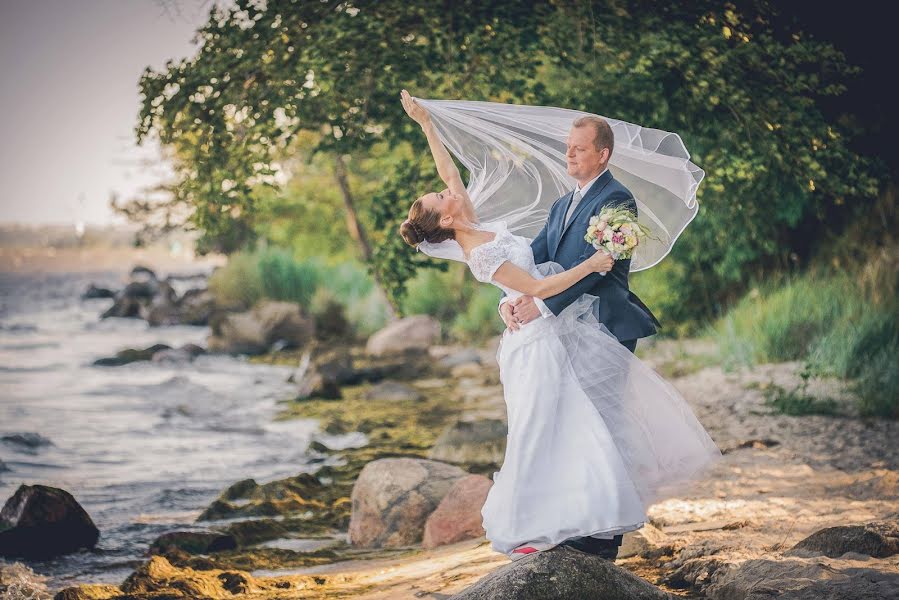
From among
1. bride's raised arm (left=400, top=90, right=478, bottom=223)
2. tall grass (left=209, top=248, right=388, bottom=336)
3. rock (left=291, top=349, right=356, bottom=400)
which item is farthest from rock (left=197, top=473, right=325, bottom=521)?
tall grass (left=209, top=248, right=388, bottom=336)

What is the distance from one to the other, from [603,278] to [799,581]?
1.86 m

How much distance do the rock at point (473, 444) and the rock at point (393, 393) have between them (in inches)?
184

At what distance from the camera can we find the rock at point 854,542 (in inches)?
193

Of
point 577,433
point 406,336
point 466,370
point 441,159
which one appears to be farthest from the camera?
point 406,336

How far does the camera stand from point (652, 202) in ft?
17.4

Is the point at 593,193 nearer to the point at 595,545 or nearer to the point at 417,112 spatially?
the point at 417,112

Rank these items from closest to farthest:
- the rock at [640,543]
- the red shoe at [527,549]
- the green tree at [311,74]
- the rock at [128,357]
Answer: the red shoe at [527,549] → the rock at [640,543] → the green tree at [311,74] → the rock at [128,357]

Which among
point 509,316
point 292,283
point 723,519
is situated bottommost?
point 723,519

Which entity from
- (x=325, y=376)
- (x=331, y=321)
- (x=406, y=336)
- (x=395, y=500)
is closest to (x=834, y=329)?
(x=395, y=500)

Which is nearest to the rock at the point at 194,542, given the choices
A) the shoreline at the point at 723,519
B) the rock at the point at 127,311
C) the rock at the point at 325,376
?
the shoreline at the point at 723,519

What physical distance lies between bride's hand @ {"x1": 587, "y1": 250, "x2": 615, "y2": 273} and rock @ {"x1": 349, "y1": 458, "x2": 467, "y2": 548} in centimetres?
389

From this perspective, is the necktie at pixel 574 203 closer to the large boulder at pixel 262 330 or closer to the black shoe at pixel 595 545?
the black shoe at pixel 595 545

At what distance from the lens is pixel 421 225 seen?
4.94 metres

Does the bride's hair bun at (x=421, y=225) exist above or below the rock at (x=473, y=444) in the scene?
above
